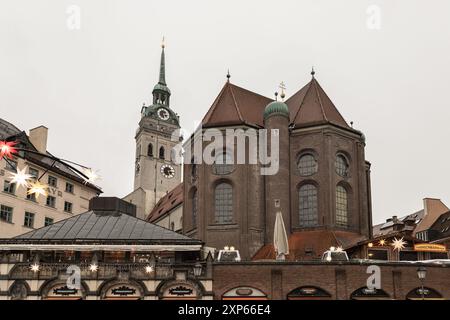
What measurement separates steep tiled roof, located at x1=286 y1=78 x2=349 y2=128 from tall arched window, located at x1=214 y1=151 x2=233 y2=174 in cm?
706

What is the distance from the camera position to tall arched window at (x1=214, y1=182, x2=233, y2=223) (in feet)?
157

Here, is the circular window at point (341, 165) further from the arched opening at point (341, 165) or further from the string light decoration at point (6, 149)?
the string light decoration at point (6, 149)

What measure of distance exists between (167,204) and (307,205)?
109 ft

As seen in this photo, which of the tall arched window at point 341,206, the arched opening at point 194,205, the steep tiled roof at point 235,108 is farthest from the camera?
the steep tiled roof at point 235,108

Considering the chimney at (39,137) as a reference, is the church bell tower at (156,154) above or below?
above

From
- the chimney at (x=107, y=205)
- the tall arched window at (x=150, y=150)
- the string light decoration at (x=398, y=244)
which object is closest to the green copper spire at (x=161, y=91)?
the tall arched window at (x=150, y=150)

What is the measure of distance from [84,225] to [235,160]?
49.2 feet

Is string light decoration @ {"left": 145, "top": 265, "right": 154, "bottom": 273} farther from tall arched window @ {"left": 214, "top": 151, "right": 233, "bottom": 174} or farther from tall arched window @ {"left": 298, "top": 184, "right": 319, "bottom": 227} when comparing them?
tall arched window @ {"left": 298, "top": 184, "right": 319, "bottom": 227}

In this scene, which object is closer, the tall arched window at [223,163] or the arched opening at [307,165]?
the tall arched window at [223,163]

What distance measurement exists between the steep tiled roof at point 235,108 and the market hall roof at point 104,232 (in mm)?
14196

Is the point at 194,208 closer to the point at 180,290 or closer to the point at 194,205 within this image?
the point at 194,205

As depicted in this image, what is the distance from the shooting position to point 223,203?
1903 inches

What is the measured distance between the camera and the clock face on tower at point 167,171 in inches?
3819
